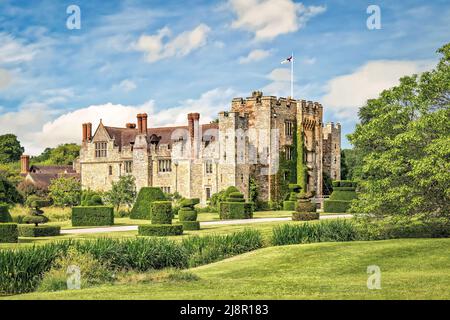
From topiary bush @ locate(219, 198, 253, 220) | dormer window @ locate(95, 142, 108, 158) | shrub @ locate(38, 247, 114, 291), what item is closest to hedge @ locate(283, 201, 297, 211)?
topiary bush @ locate(219, 198, 253, 220)

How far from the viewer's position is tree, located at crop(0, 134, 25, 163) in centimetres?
10138

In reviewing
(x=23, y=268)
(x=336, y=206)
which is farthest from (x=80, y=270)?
(x=336, y=206)

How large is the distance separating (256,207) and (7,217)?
23.8 metres

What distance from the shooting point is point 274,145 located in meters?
53.4

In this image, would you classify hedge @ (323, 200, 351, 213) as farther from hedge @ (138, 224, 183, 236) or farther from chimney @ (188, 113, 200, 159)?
hedge @ (138, 224, 183, 236)

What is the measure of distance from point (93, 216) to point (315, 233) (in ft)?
52.6

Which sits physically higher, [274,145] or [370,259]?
[274,145]

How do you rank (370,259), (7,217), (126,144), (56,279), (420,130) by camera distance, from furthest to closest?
(126,144) < (7,217) < (420,130) < (370,259) < (56,279)

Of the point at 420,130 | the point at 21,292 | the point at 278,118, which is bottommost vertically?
the point at 21,292

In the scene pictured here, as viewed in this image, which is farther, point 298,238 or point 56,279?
point 298,238

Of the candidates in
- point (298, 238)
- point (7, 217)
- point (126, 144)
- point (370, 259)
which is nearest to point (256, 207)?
point (126, 144)

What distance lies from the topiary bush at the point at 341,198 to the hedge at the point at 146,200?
1193cm

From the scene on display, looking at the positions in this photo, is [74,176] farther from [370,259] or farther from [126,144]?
[370,259]

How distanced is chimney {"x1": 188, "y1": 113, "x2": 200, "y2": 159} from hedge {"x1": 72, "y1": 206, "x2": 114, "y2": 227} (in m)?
19.1
